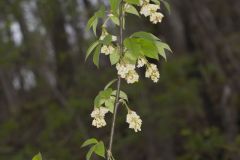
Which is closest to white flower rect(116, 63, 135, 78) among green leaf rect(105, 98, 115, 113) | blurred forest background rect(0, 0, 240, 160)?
green leaf rect(105, 98, 115, 113)

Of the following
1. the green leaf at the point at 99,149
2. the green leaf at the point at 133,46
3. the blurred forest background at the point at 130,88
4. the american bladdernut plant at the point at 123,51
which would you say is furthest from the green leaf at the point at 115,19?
the blurred forest background at the point at 130,88

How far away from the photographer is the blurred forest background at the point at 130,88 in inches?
267

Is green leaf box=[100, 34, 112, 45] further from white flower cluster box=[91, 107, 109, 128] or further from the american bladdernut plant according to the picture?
white flower cluster box=[91, 107, 109, 128]

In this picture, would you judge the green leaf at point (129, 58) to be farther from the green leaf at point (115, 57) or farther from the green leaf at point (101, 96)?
the green leaf at point (101, 96)

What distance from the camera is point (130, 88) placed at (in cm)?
711

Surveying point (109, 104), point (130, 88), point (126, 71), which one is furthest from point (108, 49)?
point (130, 88)

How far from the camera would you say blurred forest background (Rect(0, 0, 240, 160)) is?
6781 millimetres

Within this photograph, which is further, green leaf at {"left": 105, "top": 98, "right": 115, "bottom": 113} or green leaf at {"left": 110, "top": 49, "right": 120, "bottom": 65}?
green leaf at {"left": 105, "top": 98, "right": 115, "bottom": 113}

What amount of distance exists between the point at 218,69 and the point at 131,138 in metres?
1.77

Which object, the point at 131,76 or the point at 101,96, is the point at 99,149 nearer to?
the point at 101,96

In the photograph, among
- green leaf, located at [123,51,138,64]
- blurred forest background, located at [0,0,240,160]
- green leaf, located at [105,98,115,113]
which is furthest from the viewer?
blurred forest background, located at [0,0,240,160]

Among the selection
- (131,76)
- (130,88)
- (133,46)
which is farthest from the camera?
(130,88)

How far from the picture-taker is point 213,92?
26.1 ft

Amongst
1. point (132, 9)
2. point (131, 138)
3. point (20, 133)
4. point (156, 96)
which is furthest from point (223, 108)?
point (132, 9)
